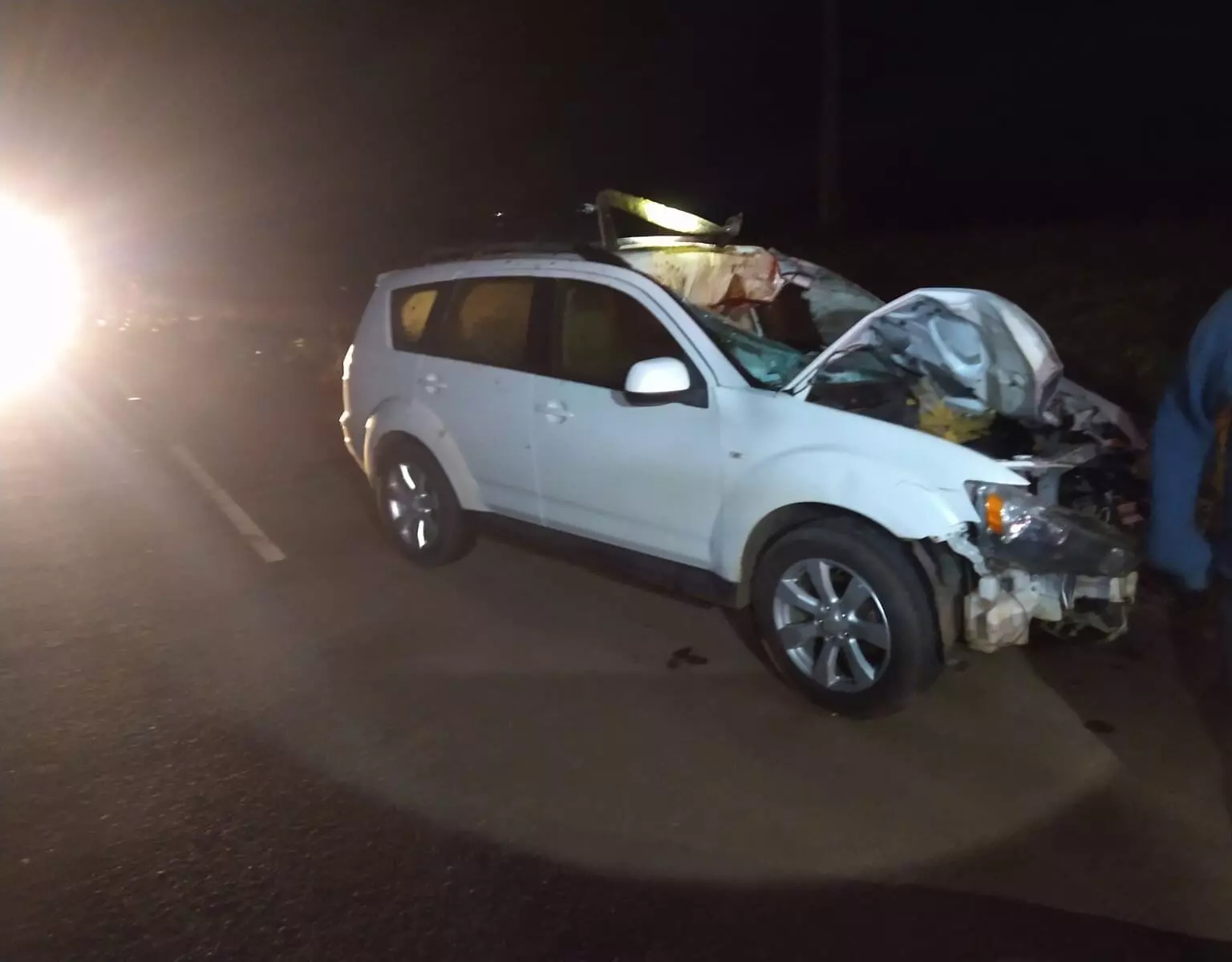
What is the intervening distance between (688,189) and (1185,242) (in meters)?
14.4

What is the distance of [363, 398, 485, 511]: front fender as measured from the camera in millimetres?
6277

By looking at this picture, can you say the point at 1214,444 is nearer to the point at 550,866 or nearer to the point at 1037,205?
the point at 550,866

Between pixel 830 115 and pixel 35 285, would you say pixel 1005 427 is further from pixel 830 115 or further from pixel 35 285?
pixel 35 285

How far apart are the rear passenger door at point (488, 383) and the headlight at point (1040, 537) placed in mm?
2391

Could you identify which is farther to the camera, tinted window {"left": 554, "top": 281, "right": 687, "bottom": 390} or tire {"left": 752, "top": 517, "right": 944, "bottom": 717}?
tinted window {"left": 554, "top": 281, "right": 687, "bottom": 390}

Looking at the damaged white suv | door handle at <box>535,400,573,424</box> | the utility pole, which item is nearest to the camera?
the damaged white suv

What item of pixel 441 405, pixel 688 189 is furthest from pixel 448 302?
pixel 688 189

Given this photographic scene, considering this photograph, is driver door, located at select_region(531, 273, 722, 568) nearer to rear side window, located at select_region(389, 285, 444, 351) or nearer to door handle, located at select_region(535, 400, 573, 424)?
door handle, located at select_region(535, 400, 573, 424)

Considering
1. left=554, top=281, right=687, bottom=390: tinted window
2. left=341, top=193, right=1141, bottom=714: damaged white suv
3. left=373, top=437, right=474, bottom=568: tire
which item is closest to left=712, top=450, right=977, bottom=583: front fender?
left=341, top=193, right=1141, bottom=714: damaged white suv

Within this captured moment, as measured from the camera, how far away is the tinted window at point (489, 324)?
19.2 ft

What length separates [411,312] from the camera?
664cm

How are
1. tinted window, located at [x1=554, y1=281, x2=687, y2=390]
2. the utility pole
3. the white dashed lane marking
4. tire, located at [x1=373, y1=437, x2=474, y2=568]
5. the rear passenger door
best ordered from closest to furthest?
tinted window, located at [x1=554, y1=281, x2=687, y2=390] → the rear passenger door → tire, located at [x1=373, y1=437, x2=474, y2=568] → the white dashed lane marking → the utility pole

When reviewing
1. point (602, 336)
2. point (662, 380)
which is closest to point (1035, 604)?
point (662, 380)

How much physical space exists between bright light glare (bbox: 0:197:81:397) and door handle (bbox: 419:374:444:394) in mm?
18966
